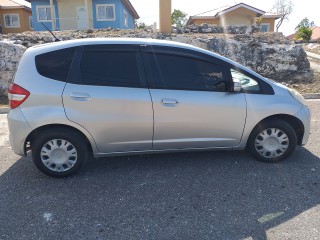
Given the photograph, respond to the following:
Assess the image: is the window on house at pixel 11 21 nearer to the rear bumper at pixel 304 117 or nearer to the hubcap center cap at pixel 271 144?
the hubcap center cap at pixel 271 144

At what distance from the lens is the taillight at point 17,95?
11.7ft

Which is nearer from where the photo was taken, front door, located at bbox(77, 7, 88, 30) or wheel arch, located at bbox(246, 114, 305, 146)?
wheel arch, located at bbox(246, 114, 305, 146)

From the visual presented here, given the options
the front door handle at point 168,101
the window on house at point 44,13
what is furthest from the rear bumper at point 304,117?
the window on house at point 44,13

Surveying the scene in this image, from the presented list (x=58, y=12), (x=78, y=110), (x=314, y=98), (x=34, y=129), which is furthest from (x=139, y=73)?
(x=58, y=12)

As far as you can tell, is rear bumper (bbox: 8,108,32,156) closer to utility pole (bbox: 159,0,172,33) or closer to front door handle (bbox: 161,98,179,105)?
front door handle (bbox: 161,98,179,105)

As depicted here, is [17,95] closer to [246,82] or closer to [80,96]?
[80,96]

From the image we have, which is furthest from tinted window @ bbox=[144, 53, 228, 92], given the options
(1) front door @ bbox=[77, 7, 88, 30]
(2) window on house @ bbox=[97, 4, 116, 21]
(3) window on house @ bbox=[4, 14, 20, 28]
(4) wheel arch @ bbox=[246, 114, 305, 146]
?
(3) window on house @ bbox=[4, 14, 20, 28]

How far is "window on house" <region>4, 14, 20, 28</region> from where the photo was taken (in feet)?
93.3

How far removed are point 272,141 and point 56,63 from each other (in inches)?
122

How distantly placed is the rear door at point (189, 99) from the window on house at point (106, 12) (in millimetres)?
21618

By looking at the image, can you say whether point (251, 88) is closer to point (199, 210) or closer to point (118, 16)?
point (199, 210)

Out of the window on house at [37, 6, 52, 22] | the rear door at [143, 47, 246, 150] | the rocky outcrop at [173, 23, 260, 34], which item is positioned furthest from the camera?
the window on house at [37, 6, 52, 22]

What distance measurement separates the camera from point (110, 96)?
3662mm

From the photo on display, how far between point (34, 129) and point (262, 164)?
3.10 meters
